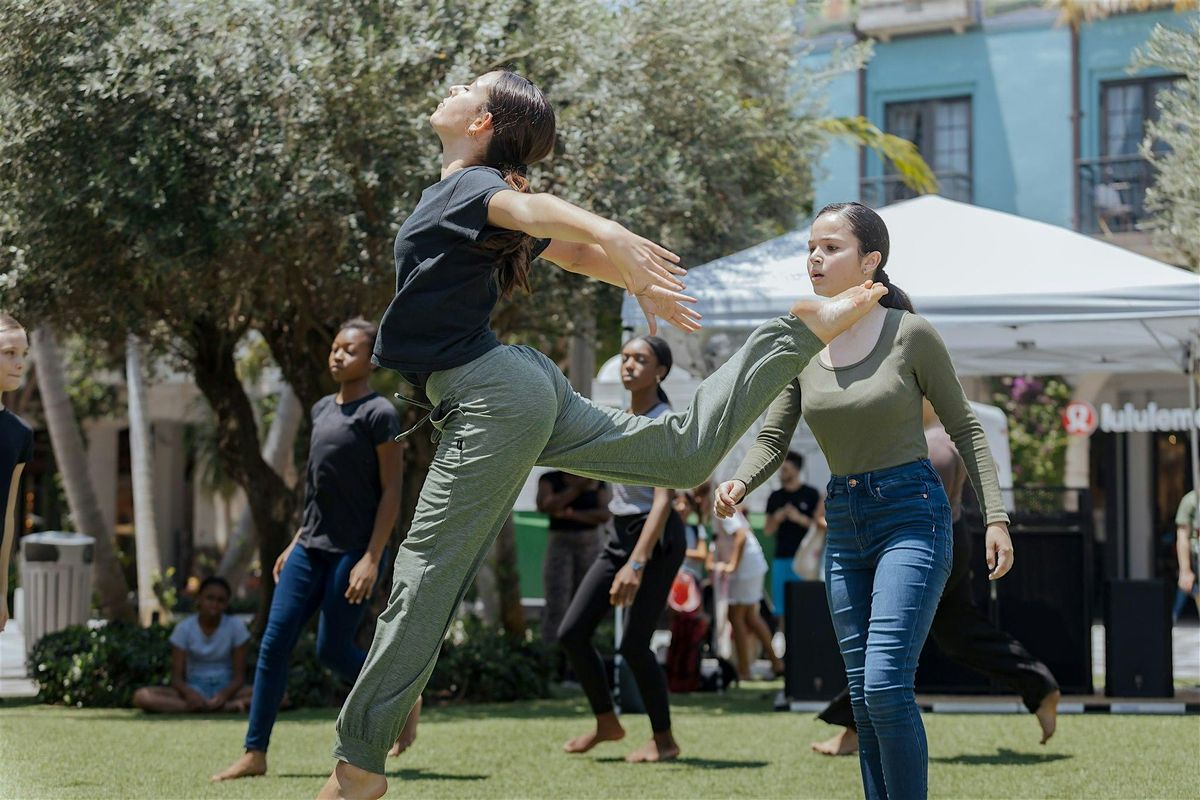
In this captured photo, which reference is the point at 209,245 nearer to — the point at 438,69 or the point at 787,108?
the point at 438,69

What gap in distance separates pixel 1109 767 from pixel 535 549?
11.1 meters

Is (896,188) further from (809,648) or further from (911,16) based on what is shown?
(809,648)

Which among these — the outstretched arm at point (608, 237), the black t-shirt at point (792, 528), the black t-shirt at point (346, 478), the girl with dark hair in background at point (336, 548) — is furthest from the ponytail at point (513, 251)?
the black t-shirt at point (792, 528)

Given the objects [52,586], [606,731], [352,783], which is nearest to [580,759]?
[606,731]

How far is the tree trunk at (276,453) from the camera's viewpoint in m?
14.7

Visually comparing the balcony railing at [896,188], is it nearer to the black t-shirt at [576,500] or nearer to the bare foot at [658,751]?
the black t-shirt at [576,500]

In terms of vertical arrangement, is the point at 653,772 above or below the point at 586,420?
below

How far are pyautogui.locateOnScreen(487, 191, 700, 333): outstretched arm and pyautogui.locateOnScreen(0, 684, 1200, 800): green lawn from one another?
3110mm

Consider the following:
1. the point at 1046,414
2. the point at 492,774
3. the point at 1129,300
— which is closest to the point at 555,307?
the point at 1129,300

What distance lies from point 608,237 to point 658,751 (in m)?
4.23

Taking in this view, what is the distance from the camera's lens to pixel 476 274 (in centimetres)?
346

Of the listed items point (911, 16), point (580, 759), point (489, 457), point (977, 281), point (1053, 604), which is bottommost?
point (580, 759)

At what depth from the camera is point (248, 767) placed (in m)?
6.09

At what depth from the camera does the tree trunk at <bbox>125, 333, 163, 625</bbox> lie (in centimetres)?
1466
